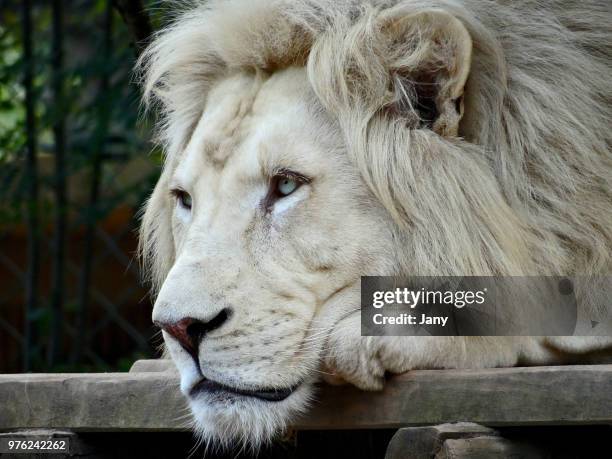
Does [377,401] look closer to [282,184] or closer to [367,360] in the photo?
[367,360]

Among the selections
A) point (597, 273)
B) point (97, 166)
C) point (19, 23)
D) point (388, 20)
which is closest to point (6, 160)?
point (97, 166)

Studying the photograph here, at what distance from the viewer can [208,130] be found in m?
1.98

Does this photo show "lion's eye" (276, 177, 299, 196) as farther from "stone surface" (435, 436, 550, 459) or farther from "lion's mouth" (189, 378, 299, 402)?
"stone surface" (435, 436, 550, 459)

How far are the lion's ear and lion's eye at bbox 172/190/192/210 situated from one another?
1.39 feet

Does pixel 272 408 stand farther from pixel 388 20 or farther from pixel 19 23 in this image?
pixel 19 23

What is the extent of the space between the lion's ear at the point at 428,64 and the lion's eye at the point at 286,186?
212 millimetres

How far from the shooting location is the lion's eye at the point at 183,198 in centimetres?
204

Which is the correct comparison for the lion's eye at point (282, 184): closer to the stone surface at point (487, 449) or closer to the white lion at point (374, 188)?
the white lion at point (374, 188)

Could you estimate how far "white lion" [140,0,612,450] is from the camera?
1733mm

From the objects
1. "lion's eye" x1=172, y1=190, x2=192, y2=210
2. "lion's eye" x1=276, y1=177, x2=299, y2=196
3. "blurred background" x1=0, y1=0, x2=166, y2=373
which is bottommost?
"blurred background" x1=0, y1=0, x2=166, y2=373

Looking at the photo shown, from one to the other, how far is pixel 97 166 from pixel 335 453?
219cm

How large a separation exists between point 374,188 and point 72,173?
2.46 meters

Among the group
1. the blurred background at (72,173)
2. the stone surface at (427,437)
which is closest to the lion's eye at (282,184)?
the stone surface at (427,437)

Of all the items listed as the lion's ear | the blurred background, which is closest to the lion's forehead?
the lion's ear
